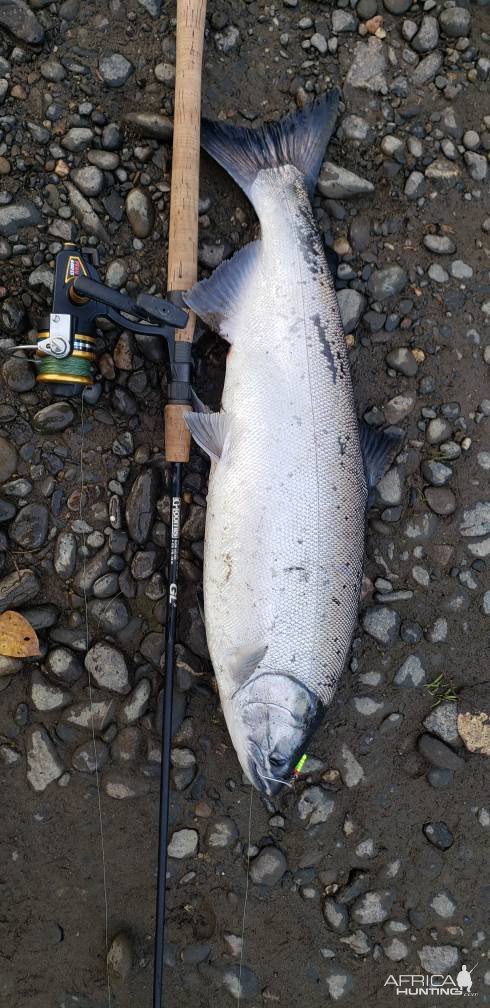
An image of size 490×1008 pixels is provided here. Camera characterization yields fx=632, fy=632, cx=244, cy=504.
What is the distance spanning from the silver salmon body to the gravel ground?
0.32 meters

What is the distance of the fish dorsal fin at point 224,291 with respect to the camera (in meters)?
2.62

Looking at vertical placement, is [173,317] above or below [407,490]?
above

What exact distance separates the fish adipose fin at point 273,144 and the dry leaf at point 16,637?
2.11 m

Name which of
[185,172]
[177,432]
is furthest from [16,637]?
[185,172]

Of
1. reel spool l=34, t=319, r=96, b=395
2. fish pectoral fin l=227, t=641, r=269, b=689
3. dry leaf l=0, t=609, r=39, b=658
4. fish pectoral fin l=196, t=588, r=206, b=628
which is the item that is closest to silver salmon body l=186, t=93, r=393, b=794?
fish pectoral fin l=227, t=641, r=269, b=689

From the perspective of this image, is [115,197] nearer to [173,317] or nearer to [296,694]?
[173,317]

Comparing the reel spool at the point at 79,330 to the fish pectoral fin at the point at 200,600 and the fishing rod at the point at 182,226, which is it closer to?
the fishing rod at the point at 182,226

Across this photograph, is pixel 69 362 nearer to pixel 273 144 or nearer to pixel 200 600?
pixel 200 600

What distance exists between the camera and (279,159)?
9.16 feet

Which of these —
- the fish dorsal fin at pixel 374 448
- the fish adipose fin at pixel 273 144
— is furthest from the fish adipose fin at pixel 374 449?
the fish adipose fin at pixel 273 144

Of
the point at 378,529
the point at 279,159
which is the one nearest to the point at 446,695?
the point at 378,529

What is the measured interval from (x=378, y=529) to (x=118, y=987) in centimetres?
234

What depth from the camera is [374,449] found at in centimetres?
275

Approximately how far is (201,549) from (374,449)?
0.89 m
